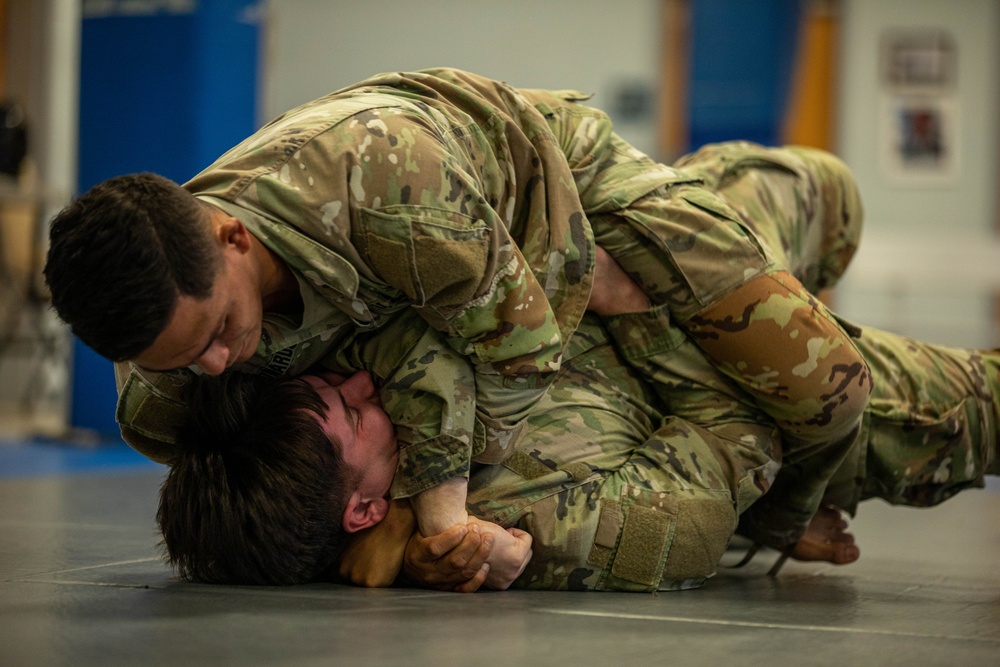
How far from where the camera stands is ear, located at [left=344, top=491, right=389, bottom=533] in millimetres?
2090

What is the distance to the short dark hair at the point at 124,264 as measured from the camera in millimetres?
1637

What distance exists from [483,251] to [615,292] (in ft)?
1.79

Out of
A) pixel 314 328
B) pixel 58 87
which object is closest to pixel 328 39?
pixel 58 87

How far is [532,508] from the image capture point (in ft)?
7.06

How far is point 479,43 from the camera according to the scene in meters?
10.8

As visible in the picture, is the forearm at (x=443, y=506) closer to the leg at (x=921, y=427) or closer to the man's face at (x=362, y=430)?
the man's face at (x=362, y=430)

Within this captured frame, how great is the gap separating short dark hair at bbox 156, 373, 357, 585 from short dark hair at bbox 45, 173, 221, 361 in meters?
0.36

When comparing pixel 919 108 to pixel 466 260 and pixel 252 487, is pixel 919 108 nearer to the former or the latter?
pixel 466 260

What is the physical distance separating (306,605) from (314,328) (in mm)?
474

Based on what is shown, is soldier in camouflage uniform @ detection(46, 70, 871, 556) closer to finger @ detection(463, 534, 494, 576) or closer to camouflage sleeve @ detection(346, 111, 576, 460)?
camouflage sleeve @ detection(346, 111, 576, 460)

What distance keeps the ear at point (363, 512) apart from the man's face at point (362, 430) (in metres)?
0.01

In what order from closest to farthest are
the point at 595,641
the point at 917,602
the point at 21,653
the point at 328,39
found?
the point at 21,653 < the point at 595,641 < the point at 917,602 < the point at 328,39

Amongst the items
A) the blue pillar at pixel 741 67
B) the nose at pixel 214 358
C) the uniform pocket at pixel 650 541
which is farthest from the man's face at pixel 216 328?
the blue pillar at pixel 741 67

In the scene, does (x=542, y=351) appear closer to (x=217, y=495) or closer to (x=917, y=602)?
(x=217, y=495)
